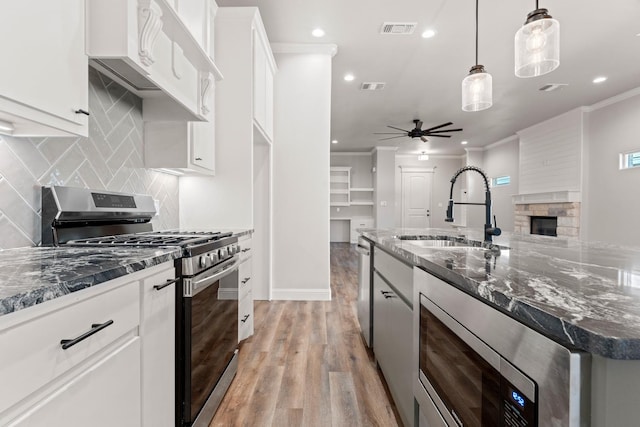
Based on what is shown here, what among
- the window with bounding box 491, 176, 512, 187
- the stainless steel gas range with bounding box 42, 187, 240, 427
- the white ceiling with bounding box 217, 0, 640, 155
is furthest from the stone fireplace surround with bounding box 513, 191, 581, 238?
the stainless steel gas range with bounding box 42, 187, 240, 427

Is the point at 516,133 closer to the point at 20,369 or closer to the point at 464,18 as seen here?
the point at 464,18

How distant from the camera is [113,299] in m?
0.90

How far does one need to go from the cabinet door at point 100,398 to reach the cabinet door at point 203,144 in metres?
1.55

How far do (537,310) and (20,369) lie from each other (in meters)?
0.97

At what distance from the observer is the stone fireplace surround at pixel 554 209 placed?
625cm

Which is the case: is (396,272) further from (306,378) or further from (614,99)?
(614,99)

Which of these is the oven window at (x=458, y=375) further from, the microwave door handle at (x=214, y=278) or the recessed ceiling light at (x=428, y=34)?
the recessed ceiling light at (x=428, y=34)

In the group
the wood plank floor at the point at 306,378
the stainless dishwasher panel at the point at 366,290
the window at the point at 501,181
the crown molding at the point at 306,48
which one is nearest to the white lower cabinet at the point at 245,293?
the wood plank floor at the point at 306,378

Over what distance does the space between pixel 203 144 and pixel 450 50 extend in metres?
3.29

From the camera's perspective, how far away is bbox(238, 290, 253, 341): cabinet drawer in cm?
239

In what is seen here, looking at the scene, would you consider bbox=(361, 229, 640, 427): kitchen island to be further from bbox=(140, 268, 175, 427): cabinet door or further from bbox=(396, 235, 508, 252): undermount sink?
bbox=(140, 268, 175, 427): cabinet door

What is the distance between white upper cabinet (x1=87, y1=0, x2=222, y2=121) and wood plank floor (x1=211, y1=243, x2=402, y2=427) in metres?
1.74

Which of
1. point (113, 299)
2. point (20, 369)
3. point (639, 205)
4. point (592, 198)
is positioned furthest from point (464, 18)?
point (592, 198)

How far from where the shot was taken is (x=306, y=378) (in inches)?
79.9
